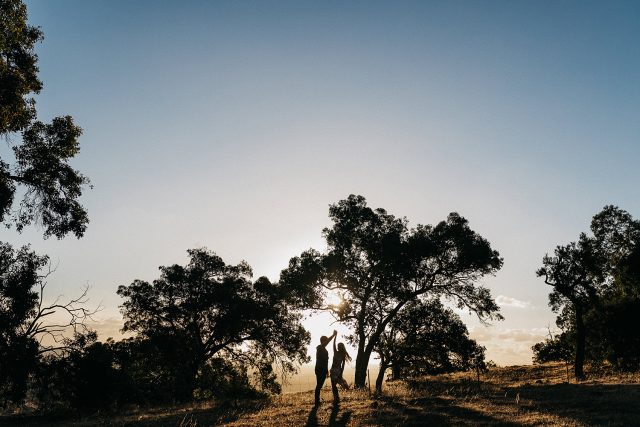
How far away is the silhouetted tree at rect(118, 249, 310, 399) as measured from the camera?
3484cm

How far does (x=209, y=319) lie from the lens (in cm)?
3544

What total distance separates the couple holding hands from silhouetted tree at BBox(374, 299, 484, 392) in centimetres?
1295

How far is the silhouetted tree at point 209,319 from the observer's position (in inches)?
1372

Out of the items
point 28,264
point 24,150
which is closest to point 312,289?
point 28,264

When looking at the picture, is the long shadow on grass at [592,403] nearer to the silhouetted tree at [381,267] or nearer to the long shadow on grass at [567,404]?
the long shadow on grass at [567,404]

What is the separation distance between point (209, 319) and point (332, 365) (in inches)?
856

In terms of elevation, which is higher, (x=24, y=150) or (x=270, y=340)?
(x=24, y=150)

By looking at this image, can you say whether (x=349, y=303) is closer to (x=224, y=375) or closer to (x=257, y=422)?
(x=224, y=375)

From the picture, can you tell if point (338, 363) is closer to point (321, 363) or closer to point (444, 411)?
point (321, 363)

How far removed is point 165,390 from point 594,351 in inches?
1319

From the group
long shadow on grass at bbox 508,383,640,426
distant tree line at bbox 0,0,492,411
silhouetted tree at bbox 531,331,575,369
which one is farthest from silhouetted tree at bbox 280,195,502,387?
silhouetted tree at bbox 531,331,575,369

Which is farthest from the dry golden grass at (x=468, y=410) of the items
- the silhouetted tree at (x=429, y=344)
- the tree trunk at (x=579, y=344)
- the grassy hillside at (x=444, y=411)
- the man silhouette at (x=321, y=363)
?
the tree trunk at (x=579, y=344)

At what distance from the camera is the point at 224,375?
3628cm

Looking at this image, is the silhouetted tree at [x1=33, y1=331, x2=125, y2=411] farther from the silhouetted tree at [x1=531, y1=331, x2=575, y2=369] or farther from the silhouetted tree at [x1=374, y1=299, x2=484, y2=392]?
the silhouetted tree at [x1=531, y1=331, x2=575, y2=369]
